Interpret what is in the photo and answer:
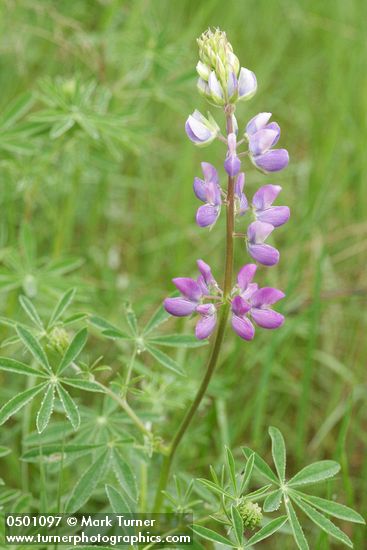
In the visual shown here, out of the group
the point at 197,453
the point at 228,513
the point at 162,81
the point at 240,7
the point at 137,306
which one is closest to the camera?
the point at 228,513

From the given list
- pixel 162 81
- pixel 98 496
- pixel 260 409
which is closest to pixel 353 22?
pixel 162 81

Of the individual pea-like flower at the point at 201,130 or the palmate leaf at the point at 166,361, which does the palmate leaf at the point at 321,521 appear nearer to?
the palmate leaf at the point at 166,361

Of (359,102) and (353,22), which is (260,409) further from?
(353,22)

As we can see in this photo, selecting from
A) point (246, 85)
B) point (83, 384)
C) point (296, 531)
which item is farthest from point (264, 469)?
point (246, 85)

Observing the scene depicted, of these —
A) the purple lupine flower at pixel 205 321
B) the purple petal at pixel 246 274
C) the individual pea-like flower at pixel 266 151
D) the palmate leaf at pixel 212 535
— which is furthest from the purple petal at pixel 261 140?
the palmate leaf at pixel 212 535

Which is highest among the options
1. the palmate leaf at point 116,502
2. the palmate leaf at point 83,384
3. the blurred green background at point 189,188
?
the blurred green background at point 189,188

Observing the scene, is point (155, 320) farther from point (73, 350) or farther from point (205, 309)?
point (205, 309)
